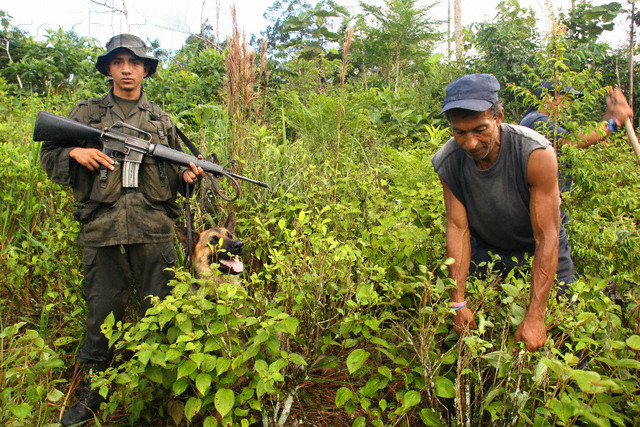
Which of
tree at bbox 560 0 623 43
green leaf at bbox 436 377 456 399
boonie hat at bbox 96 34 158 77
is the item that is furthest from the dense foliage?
tree at bbox 560 0 623 43

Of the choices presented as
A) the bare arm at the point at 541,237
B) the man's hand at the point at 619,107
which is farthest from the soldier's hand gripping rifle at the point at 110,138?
the man's hand at the point at 619,107

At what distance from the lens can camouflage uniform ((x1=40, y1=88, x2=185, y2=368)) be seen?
2502 mm

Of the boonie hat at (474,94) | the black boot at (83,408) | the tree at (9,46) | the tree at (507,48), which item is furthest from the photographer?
the tree at (9,46)

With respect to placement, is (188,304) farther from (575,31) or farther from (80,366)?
(575,31)

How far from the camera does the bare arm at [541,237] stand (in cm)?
181

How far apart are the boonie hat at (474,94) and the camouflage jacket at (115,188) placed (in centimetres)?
190

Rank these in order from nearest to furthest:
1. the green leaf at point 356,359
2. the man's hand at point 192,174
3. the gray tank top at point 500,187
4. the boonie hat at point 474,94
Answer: the green leaf at point 356,359 → the boonie hat at point 474,94 → the gray tank top at point 500,187 → the man's hand at point 192,174

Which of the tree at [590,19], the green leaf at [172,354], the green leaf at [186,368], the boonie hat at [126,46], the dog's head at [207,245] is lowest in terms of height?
the green leaf at [186,368]

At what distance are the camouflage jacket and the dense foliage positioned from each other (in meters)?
0.46

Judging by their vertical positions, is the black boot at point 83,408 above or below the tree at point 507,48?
below

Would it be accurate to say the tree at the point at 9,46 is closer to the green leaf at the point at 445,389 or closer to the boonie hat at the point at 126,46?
the boonie hat at the point at 126,46

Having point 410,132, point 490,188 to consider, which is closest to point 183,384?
point 490,188

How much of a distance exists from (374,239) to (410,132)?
4.49 m

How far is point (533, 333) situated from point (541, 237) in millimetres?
490
